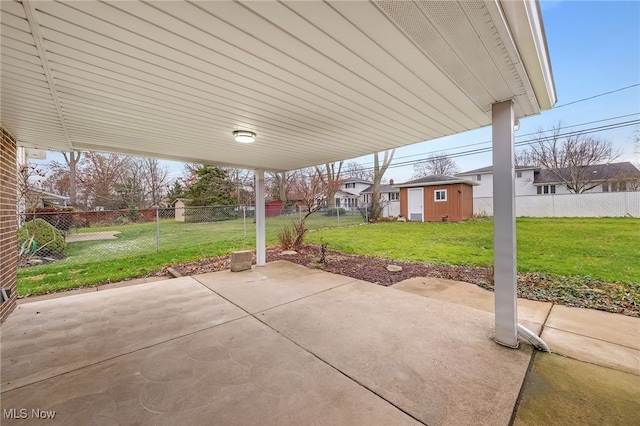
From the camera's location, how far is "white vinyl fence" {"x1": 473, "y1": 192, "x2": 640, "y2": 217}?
467 inches

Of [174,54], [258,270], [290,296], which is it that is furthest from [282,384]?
[258,270]

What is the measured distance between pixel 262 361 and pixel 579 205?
58.0ft

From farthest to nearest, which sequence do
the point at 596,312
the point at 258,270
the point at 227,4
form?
the point at 258,270 < the point at 596,312 < the point at 227,4

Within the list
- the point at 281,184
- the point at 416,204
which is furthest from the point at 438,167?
the point at 281,184

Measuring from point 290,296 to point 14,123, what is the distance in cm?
382

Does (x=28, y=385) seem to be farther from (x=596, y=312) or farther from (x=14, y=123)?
(x=596, y=312)

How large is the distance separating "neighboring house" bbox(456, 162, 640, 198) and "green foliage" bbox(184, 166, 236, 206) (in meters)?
16.8

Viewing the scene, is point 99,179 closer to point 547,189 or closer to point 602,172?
point 547,189

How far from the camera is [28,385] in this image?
1932 millimetres

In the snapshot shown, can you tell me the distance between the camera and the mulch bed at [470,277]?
332cm

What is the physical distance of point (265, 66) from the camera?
1796 millimetres

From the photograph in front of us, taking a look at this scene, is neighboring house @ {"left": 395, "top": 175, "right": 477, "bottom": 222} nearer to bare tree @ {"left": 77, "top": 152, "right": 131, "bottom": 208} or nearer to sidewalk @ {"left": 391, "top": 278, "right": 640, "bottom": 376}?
sidewalk @ {"left": 391, "top": 278, "right": 640, "bottom": 376}

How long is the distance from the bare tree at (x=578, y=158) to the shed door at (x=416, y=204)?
1020 centimetres

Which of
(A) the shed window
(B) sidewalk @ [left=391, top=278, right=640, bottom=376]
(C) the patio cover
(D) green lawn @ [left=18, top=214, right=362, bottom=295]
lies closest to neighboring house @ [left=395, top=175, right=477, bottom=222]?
(D) green lawn @ [left=18, top=214, right=362, bottom=295]
